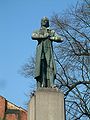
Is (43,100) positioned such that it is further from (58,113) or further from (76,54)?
(76,54)

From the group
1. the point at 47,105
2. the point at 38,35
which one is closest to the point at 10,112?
the point at 38,35

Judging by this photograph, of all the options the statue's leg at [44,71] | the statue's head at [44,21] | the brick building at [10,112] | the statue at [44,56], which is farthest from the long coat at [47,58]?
the brick building at [10,112]

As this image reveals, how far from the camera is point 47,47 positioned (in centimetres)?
1215

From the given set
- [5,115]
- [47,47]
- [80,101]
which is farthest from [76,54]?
[5,115]

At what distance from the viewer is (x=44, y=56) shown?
12.1m

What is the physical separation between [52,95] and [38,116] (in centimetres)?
77

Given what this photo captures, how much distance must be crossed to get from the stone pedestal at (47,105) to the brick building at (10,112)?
31.1 metres

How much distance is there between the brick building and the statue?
3066 centimetres

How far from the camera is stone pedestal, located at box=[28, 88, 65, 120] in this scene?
36.7 ft

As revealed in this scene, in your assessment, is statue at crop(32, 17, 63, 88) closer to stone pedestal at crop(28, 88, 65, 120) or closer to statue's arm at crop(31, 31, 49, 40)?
statue's arm at crop(31, 31, 49, 40)

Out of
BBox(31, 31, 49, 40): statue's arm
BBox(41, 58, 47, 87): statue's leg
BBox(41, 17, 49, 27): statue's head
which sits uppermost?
BBox(41, 17, 49, 27): statue's head

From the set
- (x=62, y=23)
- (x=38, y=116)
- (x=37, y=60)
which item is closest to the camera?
(x=38, y=116)

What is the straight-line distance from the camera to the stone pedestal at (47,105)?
36.7 feet

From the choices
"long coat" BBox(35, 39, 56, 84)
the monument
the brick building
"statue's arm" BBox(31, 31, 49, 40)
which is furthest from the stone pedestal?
the brick building
